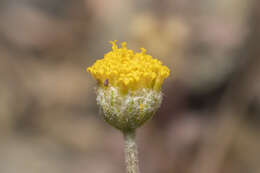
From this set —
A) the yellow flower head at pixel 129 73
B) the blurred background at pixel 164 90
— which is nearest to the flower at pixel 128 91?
the yellow flower head at pixel 129 73

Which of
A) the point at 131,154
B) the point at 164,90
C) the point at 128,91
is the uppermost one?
the point at 128,91

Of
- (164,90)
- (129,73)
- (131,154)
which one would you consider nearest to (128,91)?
(129,73)

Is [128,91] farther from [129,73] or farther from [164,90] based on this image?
[164,90]

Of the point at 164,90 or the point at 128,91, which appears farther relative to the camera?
the point at 164,90

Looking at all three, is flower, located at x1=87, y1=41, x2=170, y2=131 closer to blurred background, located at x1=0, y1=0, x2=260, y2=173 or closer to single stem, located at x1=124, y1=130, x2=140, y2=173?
single stem, located at x1=124, y1=130, x2=140, y2=173

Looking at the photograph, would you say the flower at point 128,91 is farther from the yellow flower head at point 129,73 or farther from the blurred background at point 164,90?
the blurred background at point 164,90

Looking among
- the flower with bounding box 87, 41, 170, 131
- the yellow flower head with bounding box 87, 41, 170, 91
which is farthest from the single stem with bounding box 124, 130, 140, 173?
the yellow flower head with bounding box 87, 41, 170, 91

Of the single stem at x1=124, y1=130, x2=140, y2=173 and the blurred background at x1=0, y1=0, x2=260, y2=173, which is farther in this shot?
the blurred background at x1=0, y1=0, x2=260, y2=173

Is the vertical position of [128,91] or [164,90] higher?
[128,91]
